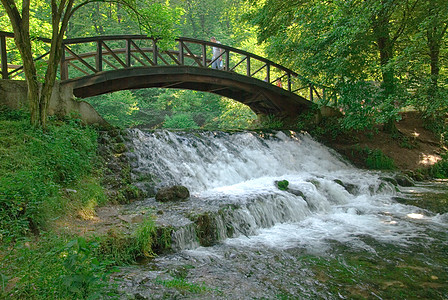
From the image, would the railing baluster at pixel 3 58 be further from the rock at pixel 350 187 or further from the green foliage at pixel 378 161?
the green foliage at pixel 378 161

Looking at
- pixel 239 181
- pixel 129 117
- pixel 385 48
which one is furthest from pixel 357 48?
pixel 129 117

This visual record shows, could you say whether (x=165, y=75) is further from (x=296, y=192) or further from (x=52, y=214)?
(x=52, y=214)

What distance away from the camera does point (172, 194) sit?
25.0 ft

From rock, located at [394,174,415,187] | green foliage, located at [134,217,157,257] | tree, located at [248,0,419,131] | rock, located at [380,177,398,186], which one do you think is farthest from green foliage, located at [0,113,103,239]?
rock, located at [394,174,415,187]

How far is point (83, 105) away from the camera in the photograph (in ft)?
31.7

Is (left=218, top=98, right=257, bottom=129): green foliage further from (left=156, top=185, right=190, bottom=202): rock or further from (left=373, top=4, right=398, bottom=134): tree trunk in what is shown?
(left=156, top=185, right=190, bottom=202): rock

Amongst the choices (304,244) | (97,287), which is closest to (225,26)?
(304,244)

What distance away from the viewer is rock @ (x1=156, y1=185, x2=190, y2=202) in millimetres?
7518

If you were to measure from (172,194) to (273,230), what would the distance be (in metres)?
2.60

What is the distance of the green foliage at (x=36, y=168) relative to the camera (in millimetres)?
4637

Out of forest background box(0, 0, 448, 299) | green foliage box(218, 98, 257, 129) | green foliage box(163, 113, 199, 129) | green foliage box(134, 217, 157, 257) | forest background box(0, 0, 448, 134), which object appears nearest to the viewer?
forest background box(0, 0, 448, 299)

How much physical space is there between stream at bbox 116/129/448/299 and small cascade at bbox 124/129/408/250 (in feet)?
0.11

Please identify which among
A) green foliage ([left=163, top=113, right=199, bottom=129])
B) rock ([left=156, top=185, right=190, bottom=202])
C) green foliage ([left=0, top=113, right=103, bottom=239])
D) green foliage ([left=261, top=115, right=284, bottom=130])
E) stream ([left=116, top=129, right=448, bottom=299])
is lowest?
stream ([left=116, top=129, right=448, bottom=299])

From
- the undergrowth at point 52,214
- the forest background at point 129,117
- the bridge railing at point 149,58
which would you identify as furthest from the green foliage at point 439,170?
the undergrowth at point 52,214
